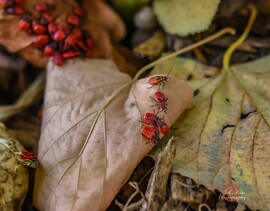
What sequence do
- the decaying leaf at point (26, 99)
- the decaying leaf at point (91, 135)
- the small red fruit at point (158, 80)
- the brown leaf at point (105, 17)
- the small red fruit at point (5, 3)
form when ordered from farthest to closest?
the brown leaf at point (105, 17), the decaying leaf at point (26, 99), the small red fruit at point (5, 3), the small red fruit at point (158, 80), the decaying leaf at point (91, 135)

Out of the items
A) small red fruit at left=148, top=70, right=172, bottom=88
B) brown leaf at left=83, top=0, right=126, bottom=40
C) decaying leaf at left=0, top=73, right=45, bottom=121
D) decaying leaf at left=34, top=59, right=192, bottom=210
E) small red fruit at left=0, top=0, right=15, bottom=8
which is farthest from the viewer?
brown leaf at left=83, top=0, right=126, bottom=40

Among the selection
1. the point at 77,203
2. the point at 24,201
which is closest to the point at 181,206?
the point at 77,203

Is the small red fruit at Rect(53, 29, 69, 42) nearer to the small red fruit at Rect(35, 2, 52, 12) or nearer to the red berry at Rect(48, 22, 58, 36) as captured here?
the red berry at Rect(48, 22, 58, 36)

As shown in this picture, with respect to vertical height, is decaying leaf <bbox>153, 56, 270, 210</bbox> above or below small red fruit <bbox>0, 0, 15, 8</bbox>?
below

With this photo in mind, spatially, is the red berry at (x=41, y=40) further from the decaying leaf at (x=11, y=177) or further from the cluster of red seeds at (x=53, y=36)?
the decaying leaf at (x=11, y=177)

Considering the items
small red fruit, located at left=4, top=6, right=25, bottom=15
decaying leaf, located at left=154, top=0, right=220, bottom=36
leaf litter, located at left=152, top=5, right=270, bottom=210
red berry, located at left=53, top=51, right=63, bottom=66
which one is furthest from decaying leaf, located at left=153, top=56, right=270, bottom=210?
small red fruit, located at left=4, top=6, right=25, bottom=15

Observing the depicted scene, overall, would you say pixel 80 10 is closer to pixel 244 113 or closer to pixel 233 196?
pixel 244 113

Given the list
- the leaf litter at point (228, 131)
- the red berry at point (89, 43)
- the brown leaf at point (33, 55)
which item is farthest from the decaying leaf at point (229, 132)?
the brown leaf at point (33, 55)
